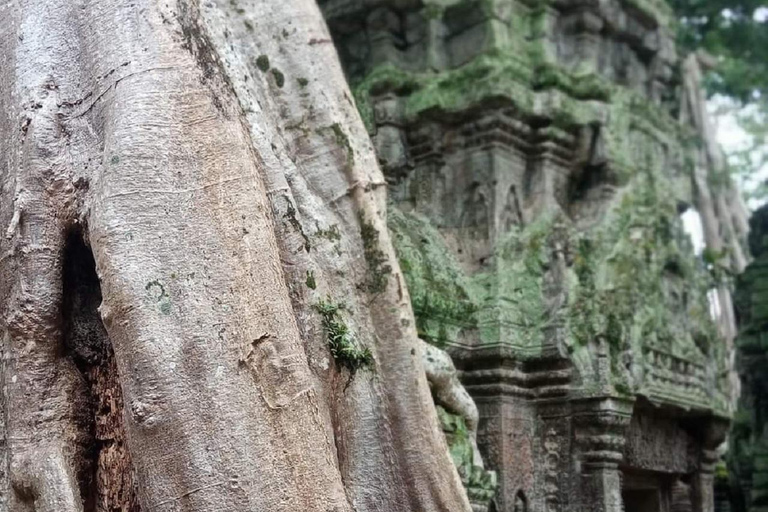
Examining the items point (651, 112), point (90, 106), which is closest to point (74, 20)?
point (90, 106)

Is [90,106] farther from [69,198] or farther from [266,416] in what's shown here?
[266,416]

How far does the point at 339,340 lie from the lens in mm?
2559

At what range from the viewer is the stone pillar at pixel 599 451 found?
4512mm

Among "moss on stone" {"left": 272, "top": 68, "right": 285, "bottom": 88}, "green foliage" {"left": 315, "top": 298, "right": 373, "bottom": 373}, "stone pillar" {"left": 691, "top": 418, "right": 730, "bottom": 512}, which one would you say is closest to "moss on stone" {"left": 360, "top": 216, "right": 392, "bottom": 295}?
"green foliage" {"left": 315, "top": 298, "right": 373, "bottom": 373}

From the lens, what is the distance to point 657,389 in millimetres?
4949

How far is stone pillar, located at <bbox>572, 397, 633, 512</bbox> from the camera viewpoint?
4512 millimetres

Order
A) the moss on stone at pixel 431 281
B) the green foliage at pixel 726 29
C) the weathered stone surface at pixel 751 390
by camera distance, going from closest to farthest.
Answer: the moss on stone at pixel 431 281
the weathered stone surface at pixel 751 390
the green foliage at pixel 726 29

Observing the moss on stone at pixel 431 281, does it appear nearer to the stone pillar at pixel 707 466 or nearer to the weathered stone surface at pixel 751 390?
the stone pillar at pixel 707 466

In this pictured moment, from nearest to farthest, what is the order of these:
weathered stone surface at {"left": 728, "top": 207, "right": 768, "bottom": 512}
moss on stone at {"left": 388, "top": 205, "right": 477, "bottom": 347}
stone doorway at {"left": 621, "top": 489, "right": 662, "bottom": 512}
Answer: moss on stone at {"left": 388, "top": 205, "right": 477, "bottom": 347} → stone doorway at {"left": 621, "top": 489, "right": 662, "bottom": 512} → weathered stone surface at {"left": 728, "top": 207, "right": 768, "bottom": 512}

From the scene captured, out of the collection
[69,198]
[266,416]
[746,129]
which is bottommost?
[266,416]

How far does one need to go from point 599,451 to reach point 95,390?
9.16ft

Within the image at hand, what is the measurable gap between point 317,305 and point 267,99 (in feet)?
2.59

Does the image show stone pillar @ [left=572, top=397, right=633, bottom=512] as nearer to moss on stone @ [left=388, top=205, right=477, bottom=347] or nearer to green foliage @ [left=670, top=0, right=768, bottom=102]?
moss on stone @ [left=388, top=205, right=477, bottom=347]

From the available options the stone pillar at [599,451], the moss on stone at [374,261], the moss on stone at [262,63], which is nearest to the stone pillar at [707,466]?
the stone pillar at [599,451]
